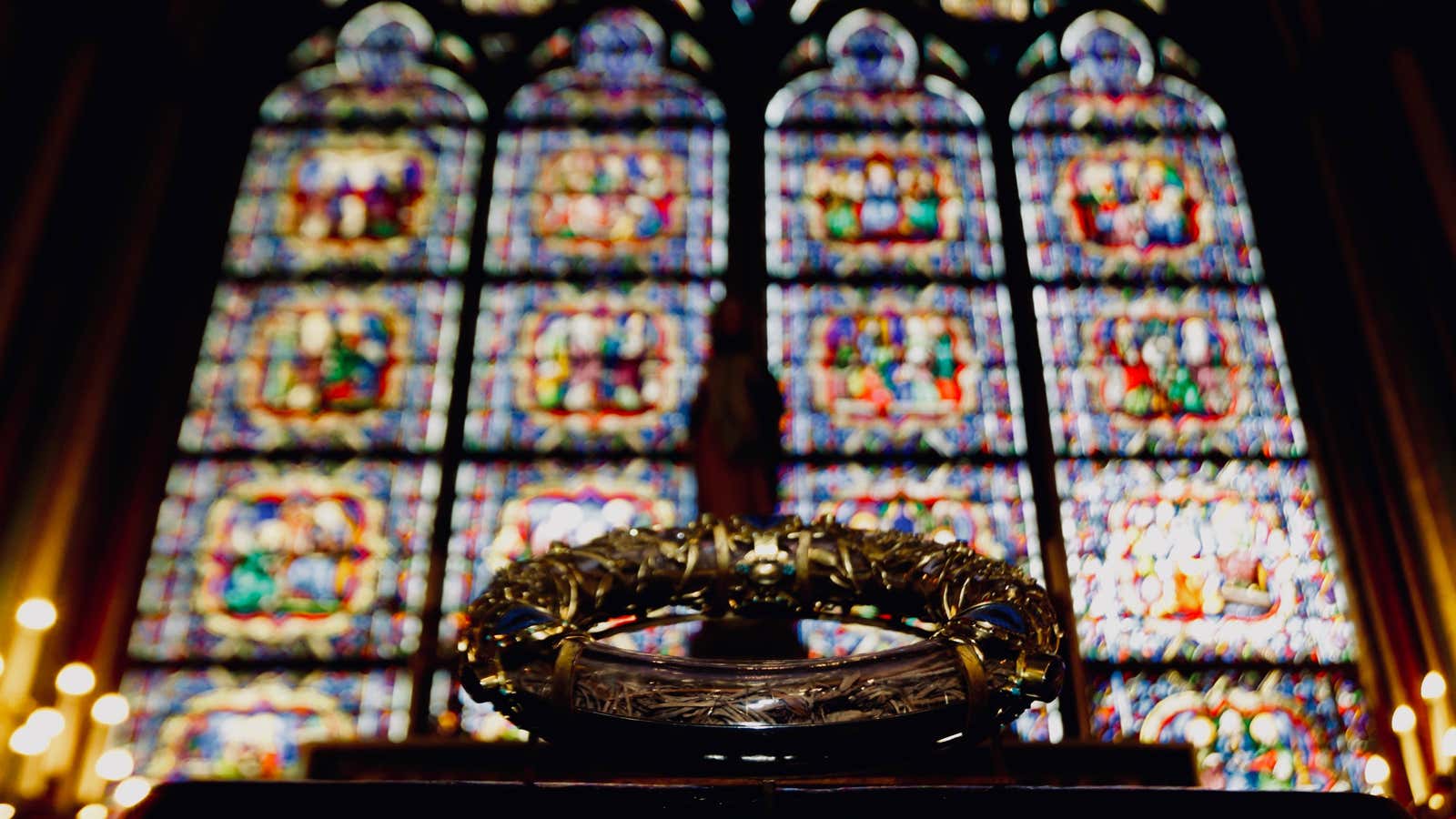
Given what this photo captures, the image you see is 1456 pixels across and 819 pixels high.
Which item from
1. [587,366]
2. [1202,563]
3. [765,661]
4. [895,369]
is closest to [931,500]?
[895,369]

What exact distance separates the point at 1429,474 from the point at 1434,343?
0.74 meters

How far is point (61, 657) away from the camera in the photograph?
704cm

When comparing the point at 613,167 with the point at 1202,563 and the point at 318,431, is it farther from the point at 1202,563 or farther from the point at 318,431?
the point at 1202,563

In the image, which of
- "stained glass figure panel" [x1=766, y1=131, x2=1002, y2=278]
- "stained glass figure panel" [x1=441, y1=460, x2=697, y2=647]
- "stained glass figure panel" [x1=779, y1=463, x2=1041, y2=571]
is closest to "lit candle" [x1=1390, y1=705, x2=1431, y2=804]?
"stained glass figure panel" [x1=779, y1=463, x2=1041, y2=571]

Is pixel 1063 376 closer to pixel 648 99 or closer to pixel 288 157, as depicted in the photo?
pixel 648 99

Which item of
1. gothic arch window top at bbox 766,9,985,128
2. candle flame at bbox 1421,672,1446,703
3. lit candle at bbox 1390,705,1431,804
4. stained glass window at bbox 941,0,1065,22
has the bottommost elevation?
lit candle at bbox 1390,705,1431,804

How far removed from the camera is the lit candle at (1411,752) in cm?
649

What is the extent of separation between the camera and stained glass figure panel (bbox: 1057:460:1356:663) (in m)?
7.46

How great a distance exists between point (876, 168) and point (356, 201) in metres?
2.74

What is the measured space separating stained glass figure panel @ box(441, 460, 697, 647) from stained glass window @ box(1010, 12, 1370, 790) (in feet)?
5.92

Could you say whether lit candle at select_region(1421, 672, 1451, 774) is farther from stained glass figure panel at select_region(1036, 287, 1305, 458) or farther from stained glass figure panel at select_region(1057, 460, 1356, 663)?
stained glass figure panel at select_region(1036, 287, 1305, 458)

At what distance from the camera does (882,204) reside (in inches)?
359

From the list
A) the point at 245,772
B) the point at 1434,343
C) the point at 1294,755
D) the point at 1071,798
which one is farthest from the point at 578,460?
the point at 1071,798

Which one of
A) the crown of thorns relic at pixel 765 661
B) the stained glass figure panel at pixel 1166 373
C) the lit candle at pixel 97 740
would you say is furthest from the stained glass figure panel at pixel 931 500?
the crown of thorns relic at pixel 765 661
